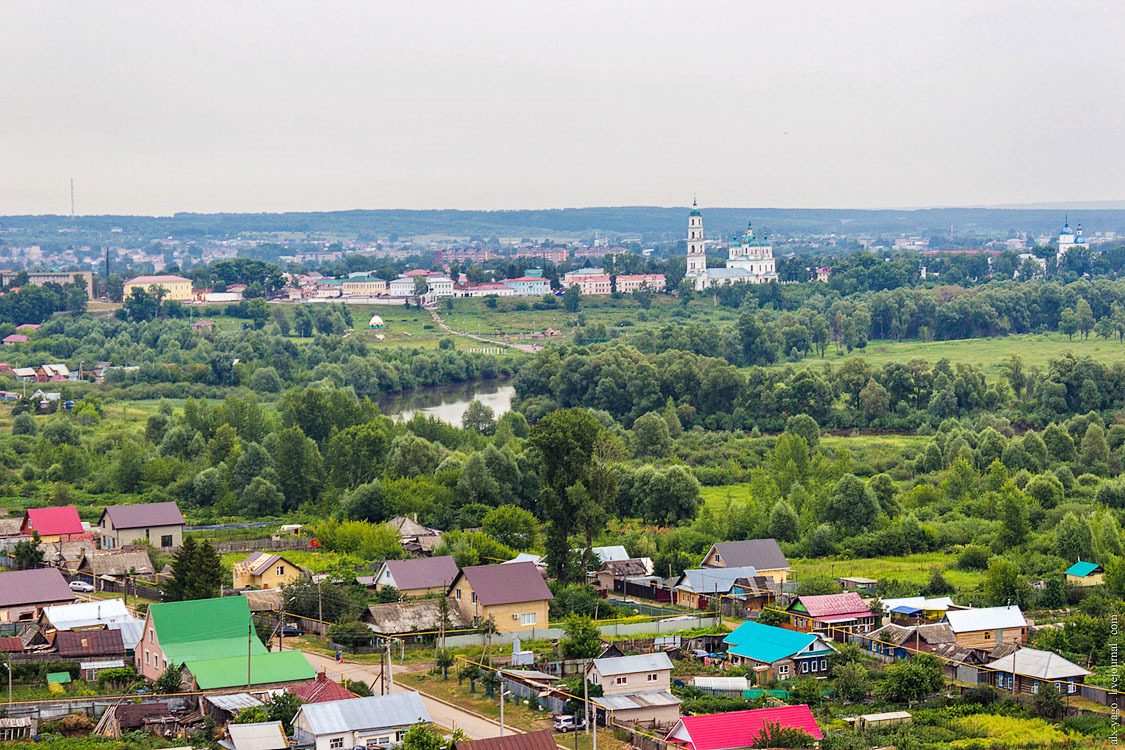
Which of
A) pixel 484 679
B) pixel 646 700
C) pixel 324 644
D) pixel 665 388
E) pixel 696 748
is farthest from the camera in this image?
pixel 665 388

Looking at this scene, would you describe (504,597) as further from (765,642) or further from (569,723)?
(569,723)

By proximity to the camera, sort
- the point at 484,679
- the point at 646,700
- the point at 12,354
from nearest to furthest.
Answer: the point at 646,700 < the point at 484,679 < the point at 12,354

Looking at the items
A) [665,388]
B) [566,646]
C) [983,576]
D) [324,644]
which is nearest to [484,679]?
[566,646]

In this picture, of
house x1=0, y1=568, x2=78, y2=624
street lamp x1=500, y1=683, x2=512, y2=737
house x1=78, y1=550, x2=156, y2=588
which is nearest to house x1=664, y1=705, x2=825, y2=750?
street lamp x1=500, y1=683, x2=512, y2=737

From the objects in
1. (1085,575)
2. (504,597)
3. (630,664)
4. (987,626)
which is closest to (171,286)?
(504,597)

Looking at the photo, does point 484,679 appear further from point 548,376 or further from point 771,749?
point 548,376
